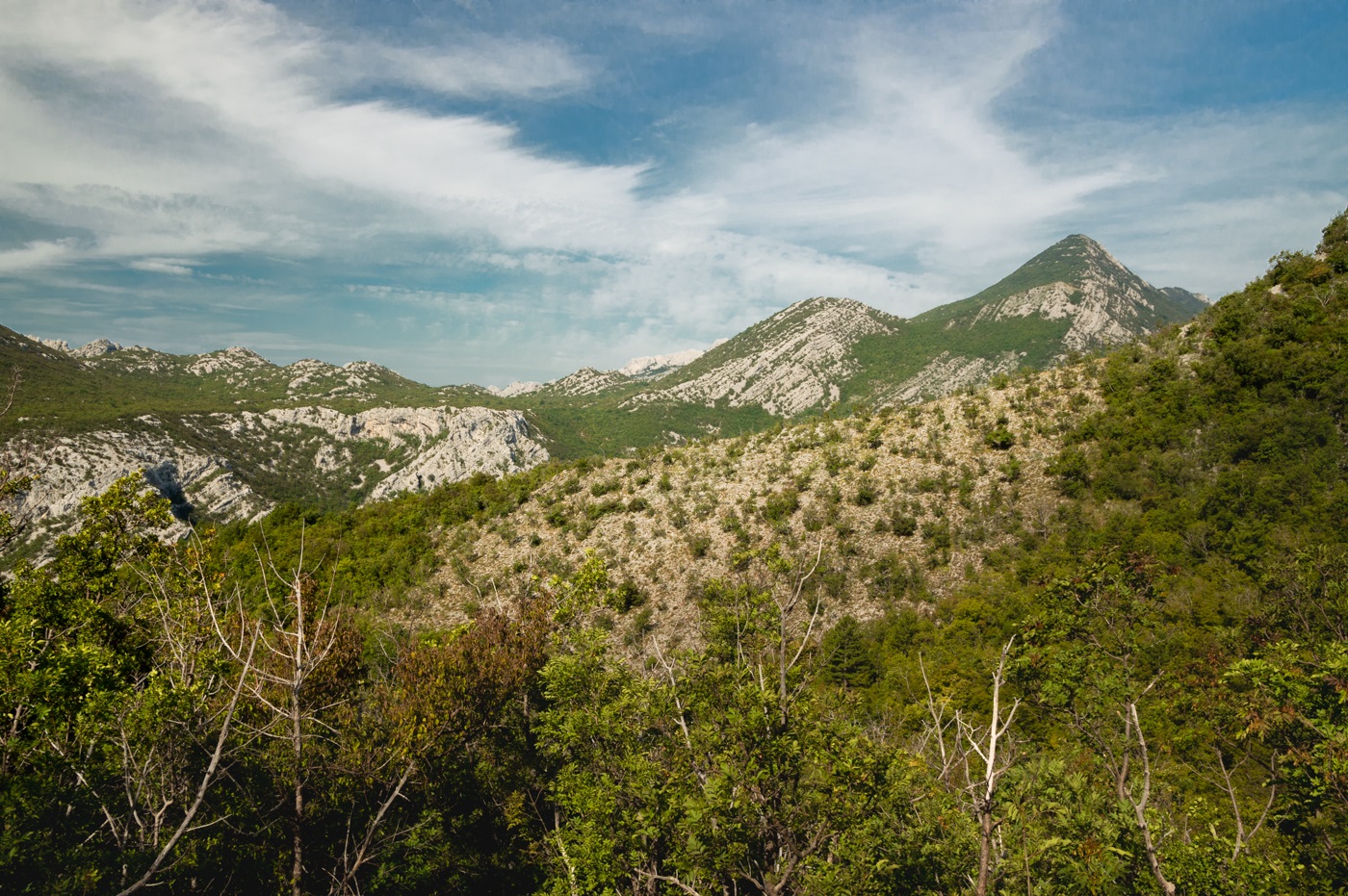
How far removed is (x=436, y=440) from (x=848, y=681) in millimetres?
152087

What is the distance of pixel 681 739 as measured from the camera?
10625mm

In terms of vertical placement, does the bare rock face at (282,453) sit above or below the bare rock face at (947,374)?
below

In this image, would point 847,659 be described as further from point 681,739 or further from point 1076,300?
point 1076,300

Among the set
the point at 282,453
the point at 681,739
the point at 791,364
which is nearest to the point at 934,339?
the point at 791,364

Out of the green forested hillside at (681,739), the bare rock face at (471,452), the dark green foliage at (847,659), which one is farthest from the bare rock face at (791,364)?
Result: the green forested hillside at (681,739)

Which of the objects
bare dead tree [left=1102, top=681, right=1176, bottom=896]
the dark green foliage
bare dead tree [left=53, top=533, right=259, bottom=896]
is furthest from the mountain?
bare dead tree [left=53, top=533, right=259, bottom=896]

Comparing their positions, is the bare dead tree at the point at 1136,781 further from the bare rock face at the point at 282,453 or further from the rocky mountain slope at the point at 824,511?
→ the bare rock face at the point at 282,453

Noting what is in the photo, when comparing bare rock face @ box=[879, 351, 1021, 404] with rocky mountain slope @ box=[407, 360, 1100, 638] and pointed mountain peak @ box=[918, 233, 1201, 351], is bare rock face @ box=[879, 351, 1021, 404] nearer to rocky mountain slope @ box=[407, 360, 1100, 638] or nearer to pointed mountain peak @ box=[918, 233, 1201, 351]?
pointed mountain peak @ box=[918, 233, 1201, 351]

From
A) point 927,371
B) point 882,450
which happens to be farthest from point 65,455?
point 927,371

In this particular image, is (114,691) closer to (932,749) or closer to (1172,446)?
(932,749)

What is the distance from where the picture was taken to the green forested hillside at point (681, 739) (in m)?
8.39

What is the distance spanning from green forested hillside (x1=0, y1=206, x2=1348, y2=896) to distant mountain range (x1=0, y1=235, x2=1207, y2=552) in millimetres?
85667

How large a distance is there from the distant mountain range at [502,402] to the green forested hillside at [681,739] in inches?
3373

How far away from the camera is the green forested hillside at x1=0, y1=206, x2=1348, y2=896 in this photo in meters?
8.39
